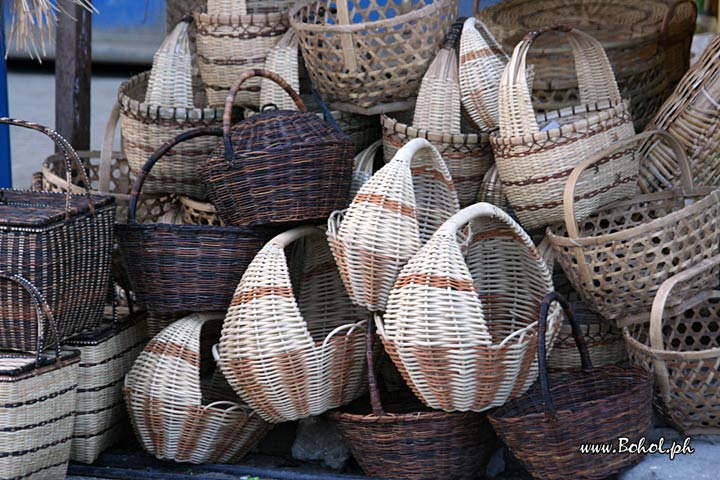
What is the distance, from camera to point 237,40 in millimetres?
3586

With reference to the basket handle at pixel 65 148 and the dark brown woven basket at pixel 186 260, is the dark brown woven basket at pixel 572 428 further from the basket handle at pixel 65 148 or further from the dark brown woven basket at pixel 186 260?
the basket handle at pixel 65 148

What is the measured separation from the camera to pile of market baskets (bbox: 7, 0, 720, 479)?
277 centimetres

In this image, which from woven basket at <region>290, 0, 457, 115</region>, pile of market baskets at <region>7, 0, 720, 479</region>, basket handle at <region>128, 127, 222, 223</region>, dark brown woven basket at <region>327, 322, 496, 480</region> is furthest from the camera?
woven basket at <region>290, 0, 457, 115</region>

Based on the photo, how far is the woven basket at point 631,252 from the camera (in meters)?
2.89

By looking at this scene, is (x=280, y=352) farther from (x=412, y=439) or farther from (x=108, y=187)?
(x=108, y=187)

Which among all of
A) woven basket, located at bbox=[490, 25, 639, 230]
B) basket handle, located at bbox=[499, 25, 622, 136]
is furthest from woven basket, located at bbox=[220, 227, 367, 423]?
basket handle, located at bbox=[499, 25, 622, 136]

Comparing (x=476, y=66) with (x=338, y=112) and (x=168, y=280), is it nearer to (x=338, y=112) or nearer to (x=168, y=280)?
(x=338, y=112)

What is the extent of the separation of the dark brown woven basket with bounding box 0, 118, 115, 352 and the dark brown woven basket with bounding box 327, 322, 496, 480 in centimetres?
79

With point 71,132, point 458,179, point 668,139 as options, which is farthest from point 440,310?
point 71,132

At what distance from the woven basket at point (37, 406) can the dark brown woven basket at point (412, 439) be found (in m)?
0.74

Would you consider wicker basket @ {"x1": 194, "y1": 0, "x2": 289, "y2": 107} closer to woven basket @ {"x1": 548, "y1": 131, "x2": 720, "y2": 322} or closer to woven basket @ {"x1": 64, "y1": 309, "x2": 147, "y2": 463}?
woven basket @ {"x1": 64, "y1": 309, "x2": 147, "y2": 463}

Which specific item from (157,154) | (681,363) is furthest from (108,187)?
(681,363)

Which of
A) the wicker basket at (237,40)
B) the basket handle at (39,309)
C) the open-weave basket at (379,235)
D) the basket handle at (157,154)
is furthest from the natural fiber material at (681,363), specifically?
the basket handle at (39,309)

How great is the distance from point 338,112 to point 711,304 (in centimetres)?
137
